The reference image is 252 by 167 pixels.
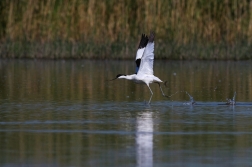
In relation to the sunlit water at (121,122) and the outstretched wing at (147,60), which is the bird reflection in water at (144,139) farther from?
the outstretched wing at (147,60)

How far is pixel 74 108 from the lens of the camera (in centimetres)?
1338

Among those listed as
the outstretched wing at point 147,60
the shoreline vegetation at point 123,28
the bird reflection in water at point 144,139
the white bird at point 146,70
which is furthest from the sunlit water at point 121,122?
the shoreline vegetation at point 123,28

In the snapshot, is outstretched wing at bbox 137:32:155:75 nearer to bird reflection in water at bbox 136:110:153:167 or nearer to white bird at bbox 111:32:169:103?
white bird at bbox 111:32:169:103

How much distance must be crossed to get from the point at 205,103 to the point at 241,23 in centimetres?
1281

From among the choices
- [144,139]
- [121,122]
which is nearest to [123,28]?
[121,122]

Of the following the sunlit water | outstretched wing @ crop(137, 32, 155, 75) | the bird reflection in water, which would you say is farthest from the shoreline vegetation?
the bird reflection in water

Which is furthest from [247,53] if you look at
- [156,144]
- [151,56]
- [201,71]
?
[156,144]

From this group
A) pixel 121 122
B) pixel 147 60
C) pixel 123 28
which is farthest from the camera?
pixel 123 28

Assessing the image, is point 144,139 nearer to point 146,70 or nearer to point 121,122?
point 121,122

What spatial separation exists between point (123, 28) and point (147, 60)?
12.5 m

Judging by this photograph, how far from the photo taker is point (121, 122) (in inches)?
452

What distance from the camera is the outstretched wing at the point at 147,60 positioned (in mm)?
14555

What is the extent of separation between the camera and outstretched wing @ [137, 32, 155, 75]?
47.8 ft

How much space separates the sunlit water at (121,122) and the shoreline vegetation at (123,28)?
18.7 feet
